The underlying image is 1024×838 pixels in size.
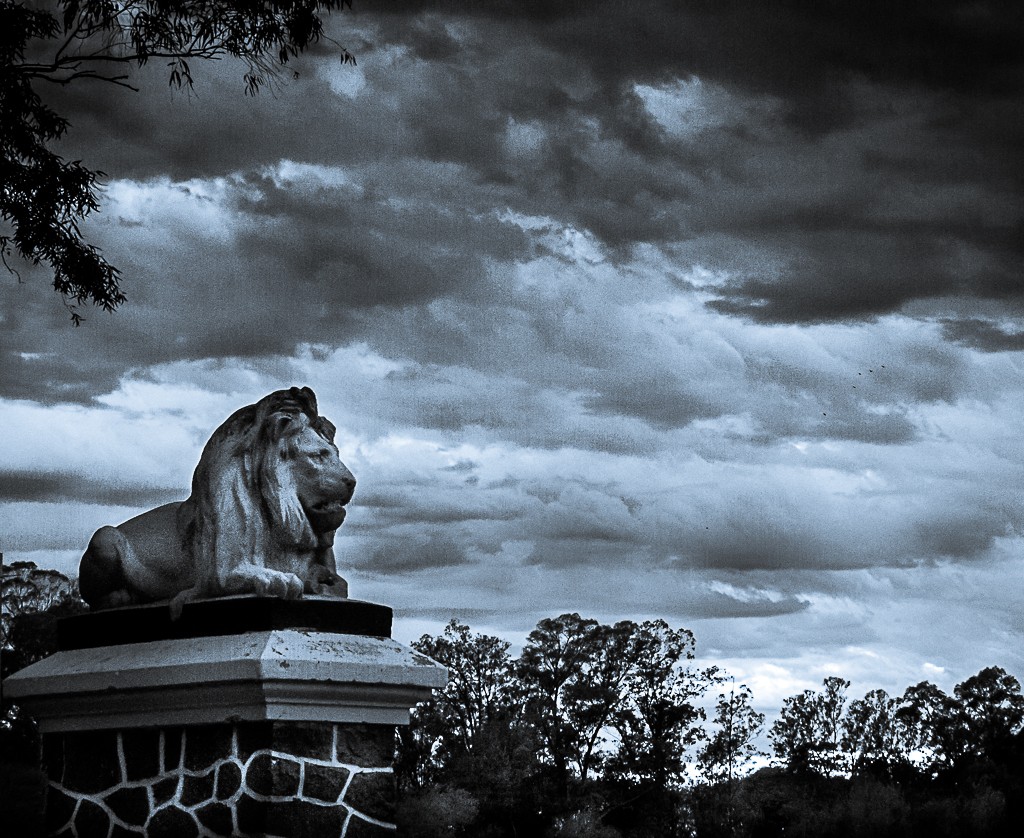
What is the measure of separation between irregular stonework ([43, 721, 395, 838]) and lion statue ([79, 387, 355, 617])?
53cm

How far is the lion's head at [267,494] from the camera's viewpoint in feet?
18.5

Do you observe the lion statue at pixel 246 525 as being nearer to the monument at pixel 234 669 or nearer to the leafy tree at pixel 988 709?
the monument at pixel 234 669

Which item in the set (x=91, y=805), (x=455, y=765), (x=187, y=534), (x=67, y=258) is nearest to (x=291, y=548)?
(x=187, y=534)

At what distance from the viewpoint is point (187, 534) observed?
586 centimetres

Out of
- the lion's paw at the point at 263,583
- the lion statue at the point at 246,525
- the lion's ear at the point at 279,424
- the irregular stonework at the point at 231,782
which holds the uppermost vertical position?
the lion's ear at the point at 279,424

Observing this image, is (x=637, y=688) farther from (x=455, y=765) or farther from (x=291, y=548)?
(x=291, y=548)

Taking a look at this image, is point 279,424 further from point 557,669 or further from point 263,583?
point 557,669

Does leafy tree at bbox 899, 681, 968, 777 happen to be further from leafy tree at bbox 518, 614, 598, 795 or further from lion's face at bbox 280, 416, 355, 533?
lion's face at bbox 280, 416, 355, 533

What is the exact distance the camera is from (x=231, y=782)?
17.3 feet

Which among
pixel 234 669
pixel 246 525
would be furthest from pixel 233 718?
pixel 246 525

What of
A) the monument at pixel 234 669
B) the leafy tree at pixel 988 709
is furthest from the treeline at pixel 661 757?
the monument at pixel 234 669

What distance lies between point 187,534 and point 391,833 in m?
1.44

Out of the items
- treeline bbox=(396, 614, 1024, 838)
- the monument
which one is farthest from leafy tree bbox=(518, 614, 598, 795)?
the monument

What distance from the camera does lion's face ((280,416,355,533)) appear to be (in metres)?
5.73
